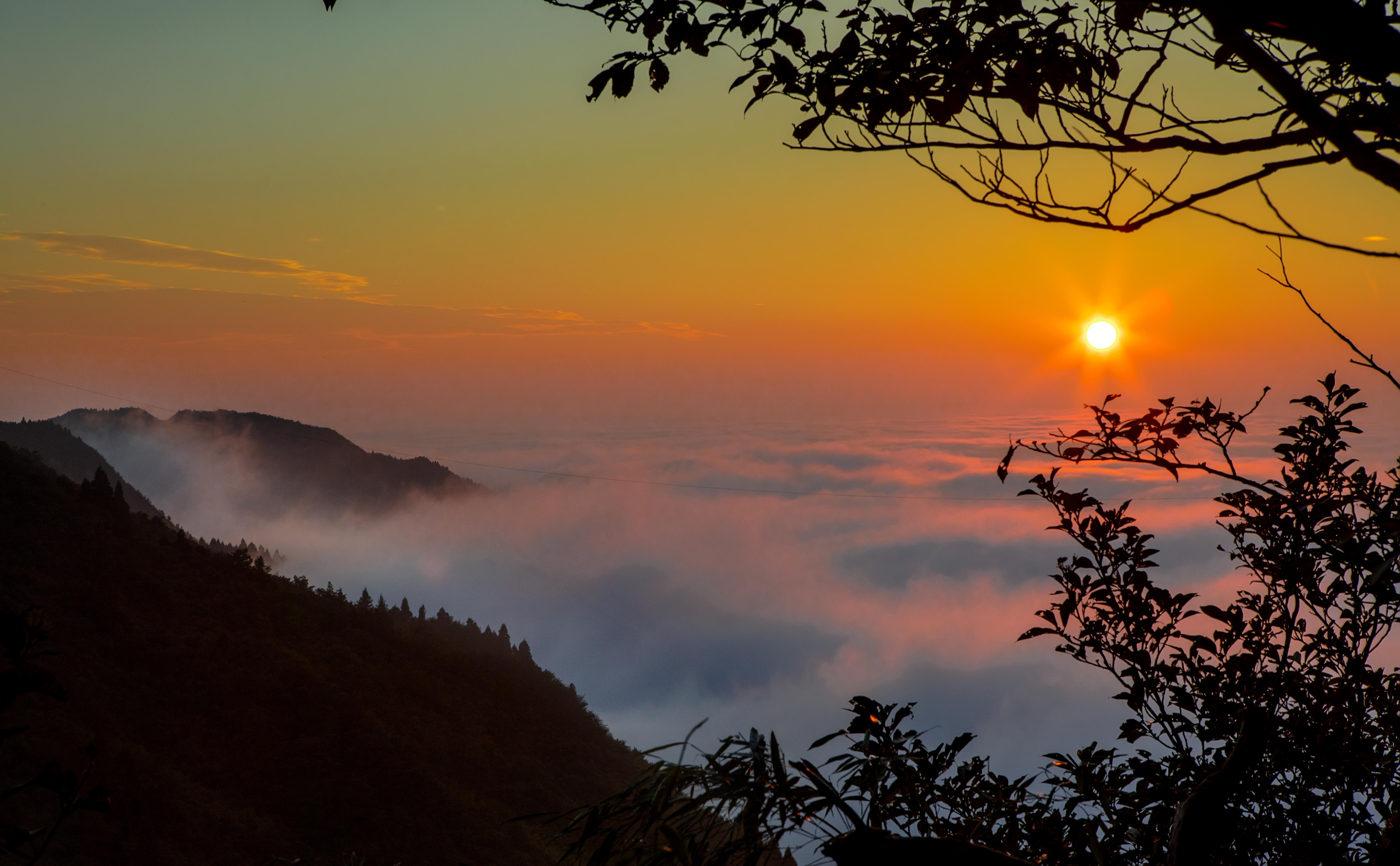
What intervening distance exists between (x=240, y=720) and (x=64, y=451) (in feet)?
431

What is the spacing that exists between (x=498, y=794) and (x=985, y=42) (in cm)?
6803

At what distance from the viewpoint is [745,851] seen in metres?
3.05

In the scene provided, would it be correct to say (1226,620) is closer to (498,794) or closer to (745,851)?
(745,851)

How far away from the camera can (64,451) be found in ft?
511

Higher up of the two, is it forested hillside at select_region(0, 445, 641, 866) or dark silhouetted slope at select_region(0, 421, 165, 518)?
dark silhouetted slope at select_region(0, 421, 165, 518)

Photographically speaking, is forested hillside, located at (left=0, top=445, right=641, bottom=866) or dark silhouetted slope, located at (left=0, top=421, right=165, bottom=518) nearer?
forested hillside, located at (left=0, top=445, right=641, bottom=866)

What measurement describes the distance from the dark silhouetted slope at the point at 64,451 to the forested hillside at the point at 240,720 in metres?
81.6

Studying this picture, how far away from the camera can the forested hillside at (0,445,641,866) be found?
4534 centimetres

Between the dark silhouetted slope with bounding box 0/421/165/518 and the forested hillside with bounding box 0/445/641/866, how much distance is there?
8160 cm

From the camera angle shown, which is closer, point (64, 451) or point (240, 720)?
point (240, 720)

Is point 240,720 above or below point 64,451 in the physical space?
below

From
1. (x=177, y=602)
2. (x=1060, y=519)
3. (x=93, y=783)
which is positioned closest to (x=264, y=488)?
(x=177, y=602)

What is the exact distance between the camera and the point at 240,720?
5525 centimetres

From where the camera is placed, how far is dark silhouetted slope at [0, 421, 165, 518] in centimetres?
14275
